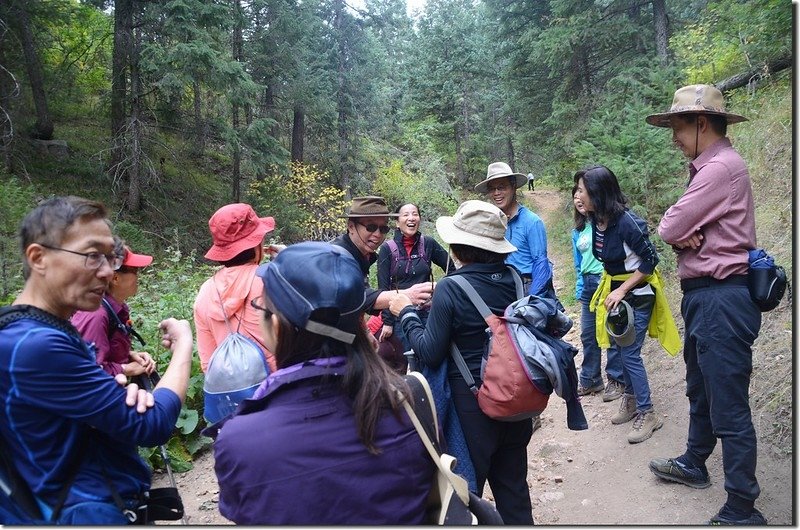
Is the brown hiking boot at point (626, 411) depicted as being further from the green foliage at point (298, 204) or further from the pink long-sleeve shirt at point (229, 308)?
the green foliage at point (298, 204)

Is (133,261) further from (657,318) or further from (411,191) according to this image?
(411,191)

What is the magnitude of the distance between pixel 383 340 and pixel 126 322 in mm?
2248

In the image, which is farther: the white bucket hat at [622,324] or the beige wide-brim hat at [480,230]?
the white bucket hat at [622,324]

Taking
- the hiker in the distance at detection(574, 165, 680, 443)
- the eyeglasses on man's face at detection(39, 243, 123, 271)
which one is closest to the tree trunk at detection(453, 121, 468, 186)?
the hiker in the distance at detection(574, 165, 680, 443)

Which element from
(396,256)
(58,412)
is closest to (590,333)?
(396,256)

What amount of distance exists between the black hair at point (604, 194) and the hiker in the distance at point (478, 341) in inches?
Result: 74.8

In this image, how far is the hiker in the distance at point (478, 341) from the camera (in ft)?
9.73

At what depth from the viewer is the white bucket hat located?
15.2 ft

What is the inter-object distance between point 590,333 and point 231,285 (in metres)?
4.22

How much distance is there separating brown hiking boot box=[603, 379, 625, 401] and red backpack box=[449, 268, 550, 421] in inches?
136

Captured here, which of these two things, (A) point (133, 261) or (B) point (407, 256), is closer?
(A) point (133, 261)

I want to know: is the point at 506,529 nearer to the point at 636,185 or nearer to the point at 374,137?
the point at 636,185

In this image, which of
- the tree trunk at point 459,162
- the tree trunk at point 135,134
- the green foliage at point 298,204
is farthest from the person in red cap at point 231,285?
the tree trunk at point 459,162

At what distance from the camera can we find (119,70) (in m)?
13.5
